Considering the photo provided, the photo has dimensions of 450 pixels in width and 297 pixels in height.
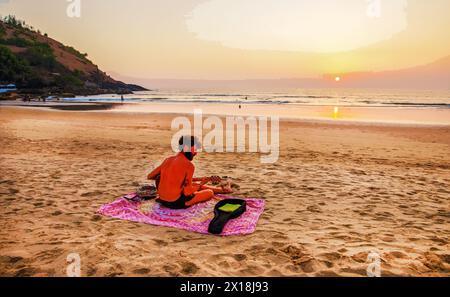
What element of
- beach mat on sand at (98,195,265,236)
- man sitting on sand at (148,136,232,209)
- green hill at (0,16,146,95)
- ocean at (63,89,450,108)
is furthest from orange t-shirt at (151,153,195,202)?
green hill at (0,16,146,95)

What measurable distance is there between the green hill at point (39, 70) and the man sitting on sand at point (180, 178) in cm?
6168

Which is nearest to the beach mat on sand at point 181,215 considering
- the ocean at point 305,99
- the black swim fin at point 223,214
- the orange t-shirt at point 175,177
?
the black swim fin at point 223,214

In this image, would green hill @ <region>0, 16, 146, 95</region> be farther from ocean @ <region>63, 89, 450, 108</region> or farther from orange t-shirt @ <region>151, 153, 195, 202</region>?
orange t-shirt @ <region>151, 153, 195, 202</region>

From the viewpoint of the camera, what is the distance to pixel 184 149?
5242 mm

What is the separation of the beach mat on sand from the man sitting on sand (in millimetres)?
142

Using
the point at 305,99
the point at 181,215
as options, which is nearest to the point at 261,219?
the point at 181,215

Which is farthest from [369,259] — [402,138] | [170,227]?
[402,138]

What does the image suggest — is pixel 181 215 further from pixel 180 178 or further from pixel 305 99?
pixel 305 99

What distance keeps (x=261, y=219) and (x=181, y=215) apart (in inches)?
53.4

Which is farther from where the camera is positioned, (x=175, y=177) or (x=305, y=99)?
(x=305, y=99)

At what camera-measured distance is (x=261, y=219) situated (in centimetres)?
521

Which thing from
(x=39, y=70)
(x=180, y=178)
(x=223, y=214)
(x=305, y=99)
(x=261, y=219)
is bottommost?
(x=261, y=219)

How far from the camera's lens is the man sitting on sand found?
525cm
